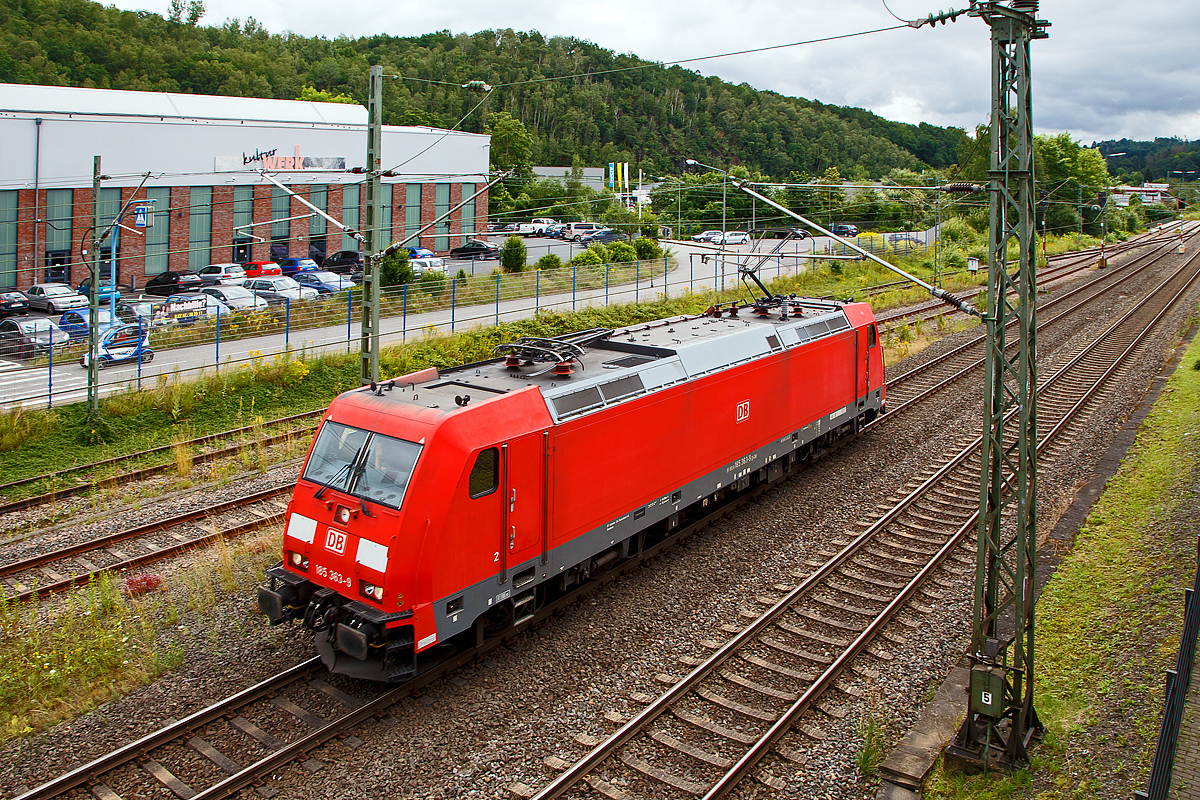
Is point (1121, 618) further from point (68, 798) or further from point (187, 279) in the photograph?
point (187, 279)

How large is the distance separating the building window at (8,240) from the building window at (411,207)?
19470mm

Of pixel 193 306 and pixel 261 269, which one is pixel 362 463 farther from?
pixel 261 269

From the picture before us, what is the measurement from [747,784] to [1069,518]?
10.1m

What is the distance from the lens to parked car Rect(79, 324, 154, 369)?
24812 millimetres

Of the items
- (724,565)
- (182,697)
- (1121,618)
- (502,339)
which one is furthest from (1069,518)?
(502,339)

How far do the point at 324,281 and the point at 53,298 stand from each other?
36.8ft

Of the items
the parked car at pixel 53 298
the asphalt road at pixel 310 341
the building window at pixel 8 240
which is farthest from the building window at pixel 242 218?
the asphalt road at pixel 310 341

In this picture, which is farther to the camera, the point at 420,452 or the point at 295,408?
the point at 295,408

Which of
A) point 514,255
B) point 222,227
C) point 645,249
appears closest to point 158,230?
point 222,227

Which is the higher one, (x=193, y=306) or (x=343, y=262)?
(x=343, y=262)

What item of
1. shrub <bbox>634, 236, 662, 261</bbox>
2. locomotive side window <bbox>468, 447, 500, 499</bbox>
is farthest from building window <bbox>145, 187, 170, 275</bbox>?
locomotive side window <bbox>468, 447, 500, 499</bbox>

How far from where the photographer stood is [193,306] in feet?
106

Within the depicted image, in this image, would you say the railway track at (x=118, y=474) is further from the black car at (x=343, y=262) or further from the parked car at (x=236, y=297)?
the black car at (x=343, y=262)

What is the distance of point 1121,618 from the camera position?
39.8 feet
